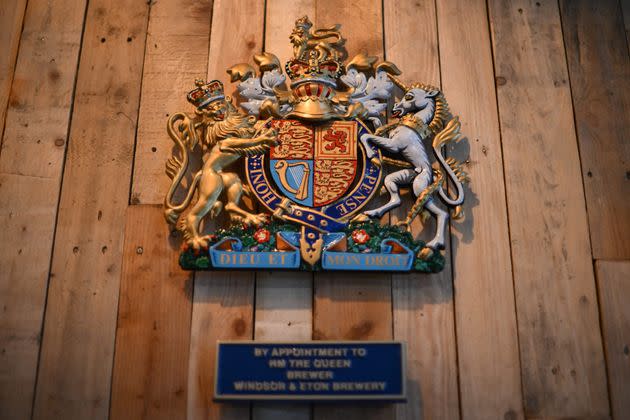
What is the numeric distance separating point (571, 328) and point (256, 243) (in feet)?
3.08

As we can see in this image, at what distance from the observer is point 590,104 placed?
188cm

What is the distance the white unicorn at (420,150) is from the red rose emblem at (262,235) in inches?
11.3

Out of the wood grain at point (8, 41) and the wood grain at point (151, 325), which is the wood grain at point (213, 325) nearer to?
the wood grain at point (151, 325)

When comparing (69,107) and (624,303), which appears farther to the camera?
(69,107)

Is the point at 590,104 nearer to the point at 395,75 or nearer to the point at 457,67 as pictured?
the point at 457,67

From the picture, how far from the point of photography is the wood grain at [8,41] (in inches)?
72.2

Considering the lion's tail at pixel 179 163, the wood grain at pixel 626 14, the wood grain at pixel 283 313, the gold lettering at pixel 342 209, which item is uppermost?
the wood grain at pixel 626 14

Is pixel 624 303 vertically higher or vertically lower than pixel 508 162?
lower

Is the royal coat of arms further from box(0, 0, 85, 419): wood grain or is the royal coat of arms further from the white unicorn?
box(0, 0, 85, 419): wood grain

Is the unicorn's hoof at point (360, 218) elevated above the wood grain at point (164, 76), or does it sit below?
below

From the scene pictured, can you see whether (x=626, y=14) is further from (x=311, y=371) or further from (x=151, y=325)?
(x=151, y=325)

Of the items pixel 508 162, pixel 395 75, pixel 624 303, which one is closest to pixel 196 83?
pixel 395 75

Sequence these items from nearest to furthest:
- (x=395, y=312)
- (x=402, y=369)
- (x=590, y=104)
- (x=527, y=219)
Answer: (x=402, y=369) → (x=395, y=312) → (x=527, y=219) → (x=590, y=104)

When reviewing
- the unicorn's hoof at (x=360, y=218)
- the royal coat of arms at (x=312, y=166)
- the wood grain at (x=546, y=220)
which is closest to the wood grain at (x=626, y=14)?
the wood grain at (x=546, y=220)
